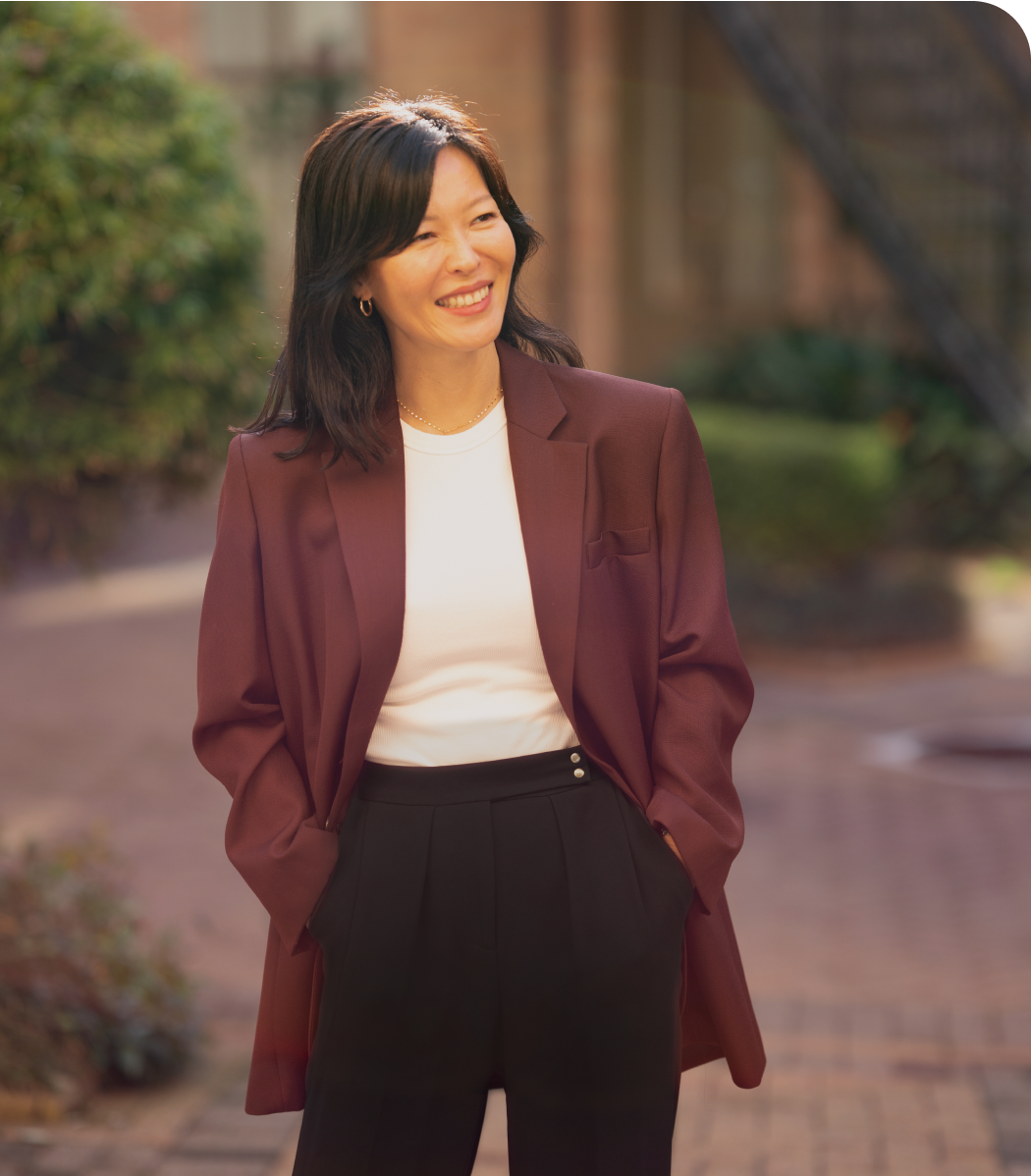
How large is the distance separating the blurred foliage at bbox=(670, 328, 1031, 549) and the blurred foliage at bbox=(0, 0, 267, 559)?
915cm

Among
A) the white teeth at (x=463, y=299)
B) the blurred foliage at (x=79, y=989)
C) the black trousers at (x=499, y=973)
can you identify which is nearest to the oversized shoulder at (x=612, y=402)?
the white teeth at (x=463, y=299)

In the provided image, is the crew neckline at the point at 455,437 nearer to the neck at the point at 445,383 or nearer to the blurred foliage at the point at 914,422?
the neck at the point at 445,383

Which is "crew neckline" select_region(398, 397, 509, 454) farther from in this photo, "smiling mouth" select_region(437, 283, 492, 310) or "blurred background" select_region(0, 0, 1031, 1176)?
"blurred background" select_region(0, 0, 1031, 1176)

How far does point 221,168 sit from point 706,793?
218cm

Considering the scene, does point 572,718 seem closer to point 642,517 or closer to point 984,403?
point 642,517

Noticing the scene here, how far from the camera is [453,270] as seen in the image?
7.41 feet

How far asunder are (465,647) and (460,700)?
0.08 metres

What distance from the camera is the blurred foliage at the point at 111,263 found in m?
3.33

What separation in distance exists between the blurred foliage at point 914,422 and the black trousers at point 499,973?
34.3 ft

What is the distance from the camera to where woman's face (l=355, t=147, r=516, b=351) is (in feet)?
7.36

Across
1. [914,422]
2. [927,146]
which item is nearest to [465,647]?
[914,422]

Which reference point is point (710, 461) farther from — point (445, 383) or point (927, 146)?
point (445, 383)

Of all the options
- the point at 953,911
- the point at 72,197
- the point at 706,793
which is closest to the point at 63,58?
the point at 72,197

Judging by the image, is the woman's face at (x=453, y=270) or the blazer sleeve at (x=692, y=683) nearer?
the woman's face at (x=453, y=270)
